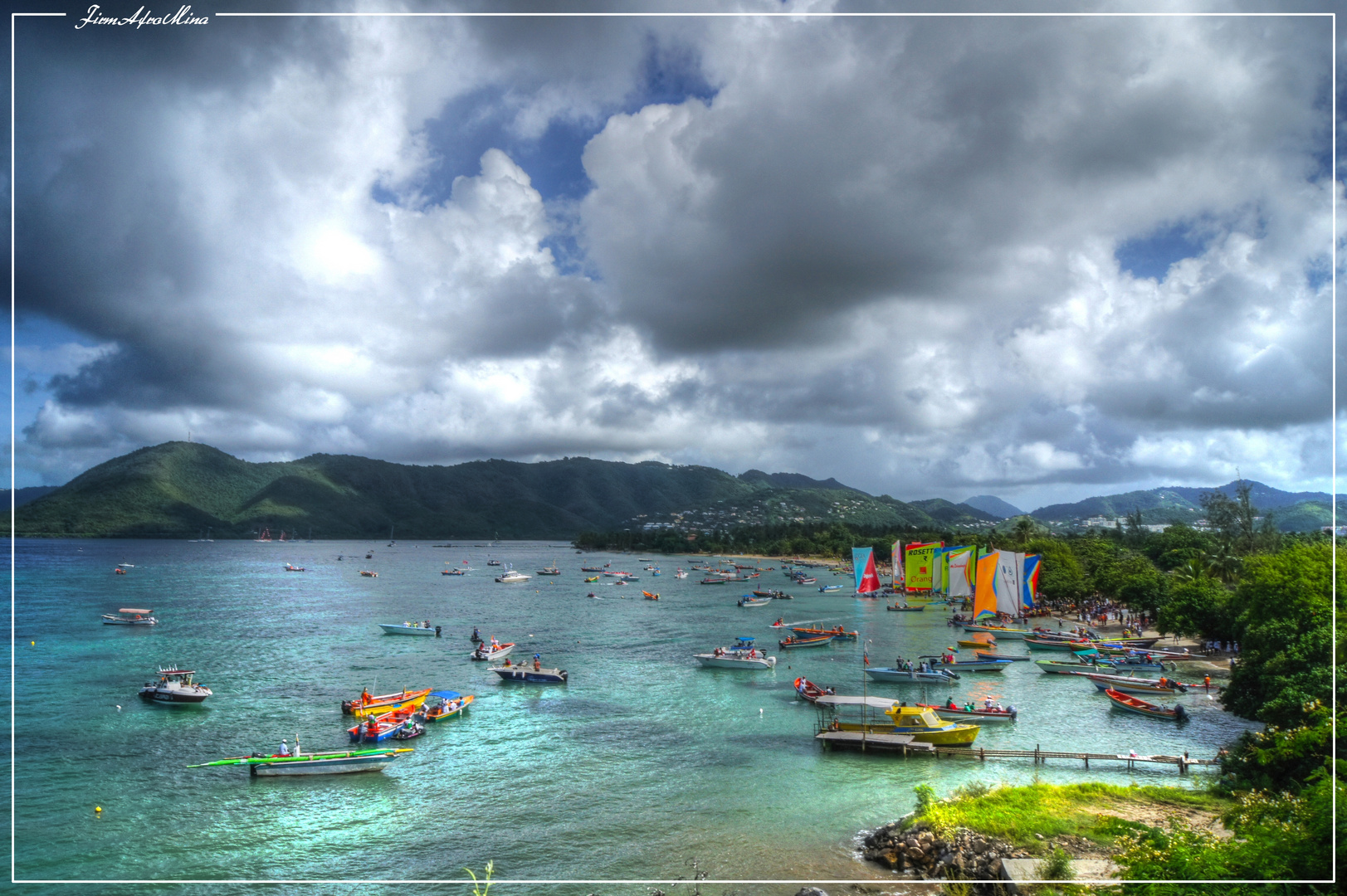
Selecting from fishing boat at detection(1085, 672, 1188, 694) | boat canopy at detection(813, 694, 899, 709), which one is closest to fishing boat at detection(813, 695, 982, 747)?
boat canopy at detection(813, 694, 899, 709)

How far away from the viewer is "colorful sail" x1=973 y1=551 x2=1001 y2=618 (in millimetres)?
61281

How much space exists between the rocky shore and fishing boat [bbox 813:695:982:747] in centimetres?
1042

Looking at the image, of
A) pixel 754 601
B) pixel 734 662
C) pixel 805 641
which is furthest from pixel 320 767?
pixel 754 601

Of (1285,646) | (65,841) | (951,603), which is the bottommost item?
(951,603)

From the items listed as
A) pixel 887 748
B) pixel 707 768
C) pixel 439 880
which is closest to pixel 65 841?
pixel 439 880

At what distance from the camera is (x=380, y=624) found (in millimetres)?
70938

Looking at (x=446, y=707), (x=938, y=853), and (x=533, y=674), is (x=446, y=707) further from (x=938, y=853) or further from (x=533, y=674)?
(x=938, y=853)

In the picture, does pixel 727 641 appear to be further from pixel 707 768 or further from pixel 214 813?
pixel 214 813

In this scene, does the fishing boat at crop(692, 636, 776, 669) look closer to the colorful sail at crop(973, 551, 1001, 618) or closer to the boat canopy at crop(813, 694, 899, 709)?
the boat canopy at crop(813, 694, 899, 709)

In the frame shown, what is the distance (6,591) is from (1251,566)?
431ft

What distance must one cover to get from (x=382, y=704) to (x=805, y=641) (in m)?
36.5

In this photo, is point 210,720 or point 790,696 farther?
point 790,696

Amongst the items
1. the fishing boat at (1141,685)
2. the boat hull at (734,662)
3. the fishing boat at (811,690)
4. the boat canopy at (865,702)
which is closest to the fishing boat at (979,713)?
the boat canopy at (865,702)

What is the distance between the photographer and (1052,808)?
865 inches
